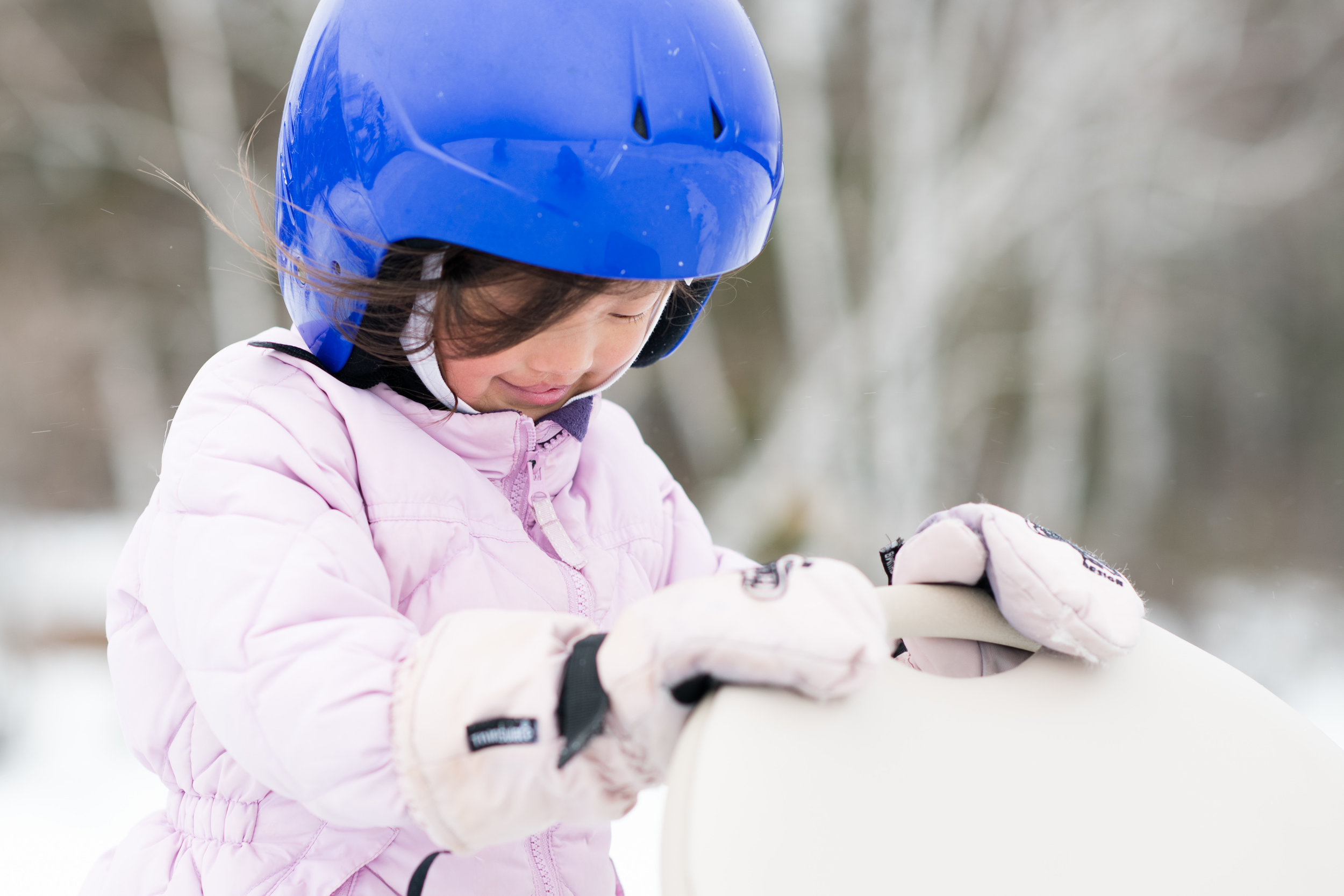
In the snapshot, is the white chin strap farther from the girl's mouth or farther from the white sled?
the white sled

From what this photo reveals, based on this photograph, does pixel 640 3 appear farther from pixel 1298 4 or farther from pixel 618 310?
pixel 1298 4

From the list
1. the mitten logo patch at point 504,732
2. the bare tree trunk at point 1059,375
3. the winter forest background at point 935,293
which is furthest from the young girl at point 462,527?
the bare tree trunk at point 1059,375

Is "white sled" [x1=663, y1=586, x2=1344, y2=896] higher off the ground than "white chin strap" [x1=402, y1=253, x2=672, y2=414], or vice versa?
"white chin strap" [x1=402, y1=253, x2=672, y2=414]

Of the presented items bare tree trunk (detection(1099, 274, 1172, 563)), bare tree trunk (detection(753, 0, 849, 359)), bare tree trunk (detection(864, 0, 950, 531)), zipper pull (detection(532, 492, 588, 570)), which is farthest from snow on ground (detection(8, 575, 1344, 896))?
bare tree trunk (detection(753, 0, 849, 359))

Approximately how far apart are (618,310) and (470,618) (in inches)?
12.0

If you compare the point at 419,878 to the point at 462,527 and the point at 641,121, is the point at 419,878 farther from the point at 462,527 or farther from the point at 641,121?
the point at 641,121

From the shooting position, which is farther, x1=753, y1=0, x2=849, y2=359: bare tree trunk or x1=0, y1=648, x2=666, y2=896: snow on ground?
x1=753, y1=0, x2=849, y2=359: bare tree trunk

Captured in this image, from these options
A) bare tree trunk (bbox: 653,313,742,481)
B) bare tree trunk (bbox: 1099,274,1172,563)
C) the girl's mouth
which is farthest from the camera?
bare tree trunk (bbox: 1099,274,1172,563)

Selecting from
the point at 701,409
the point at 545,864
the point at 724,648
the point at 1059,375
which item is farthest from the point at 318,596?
the point at 1059,375

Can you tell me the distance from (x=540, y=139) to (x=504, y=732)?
441 millimetres

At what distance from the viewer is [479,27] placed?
716 mm

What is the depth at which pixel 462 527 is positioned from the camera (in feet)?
2.54

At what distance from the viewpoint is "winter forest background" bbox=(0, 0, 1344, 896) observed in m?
3.44

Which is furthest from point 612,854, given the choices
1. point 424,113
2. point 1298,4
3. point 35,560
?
point 1298,4
